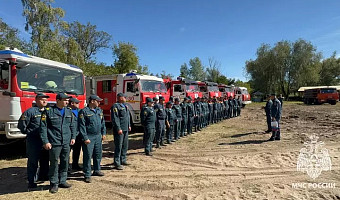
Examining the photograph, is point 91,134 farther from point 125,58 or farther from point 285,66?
point 285,66

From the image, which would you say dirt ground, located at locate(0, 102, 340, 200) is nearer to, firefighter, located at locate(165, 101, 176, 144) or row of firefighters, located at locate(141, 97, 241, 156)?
row of firefighters, located at locate(141, 97, 241, 156)

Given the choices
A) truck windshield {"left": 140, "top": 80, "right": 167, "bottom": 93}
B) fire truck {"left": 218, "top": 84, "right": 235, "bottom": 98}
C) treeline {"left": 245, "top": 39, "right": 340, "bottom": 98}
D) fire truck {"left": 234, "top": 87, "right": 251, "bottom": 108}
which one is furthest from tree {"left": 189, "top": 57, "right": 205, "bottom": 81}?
truck windshield {"left": 140, "top": 80, "right": 167, "bottom": 93}

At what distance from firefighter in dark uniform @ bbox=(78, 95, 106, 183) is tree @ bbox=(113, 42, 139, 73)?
30.9 m

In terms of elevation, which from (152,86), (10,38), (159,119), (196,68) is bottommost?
(159,119)

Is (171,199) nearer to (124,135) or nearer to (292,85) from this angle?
(124,135)

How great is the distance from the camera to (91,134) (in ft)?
14.8

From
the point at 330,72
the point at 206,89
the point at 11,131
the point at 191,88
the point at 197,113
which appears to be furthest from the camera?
the point at 330,72

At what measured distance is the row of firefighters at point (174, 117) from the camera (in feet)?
20.9

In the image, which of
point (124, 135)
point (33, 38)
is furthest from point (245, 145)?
point (33, 38)

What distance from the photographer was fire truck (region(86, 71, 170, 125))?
383 inches

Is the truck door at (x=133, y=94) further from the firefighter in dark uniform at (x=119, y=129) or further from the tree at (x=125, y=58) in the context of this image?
the tree at (x=125, y=58)

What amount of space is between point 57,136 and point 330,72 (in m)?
67.7

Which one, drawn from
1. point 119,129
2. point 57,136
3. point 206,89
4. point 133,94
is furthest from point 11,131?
point 206,89

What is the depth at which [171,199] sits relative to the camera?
3.74 meters
